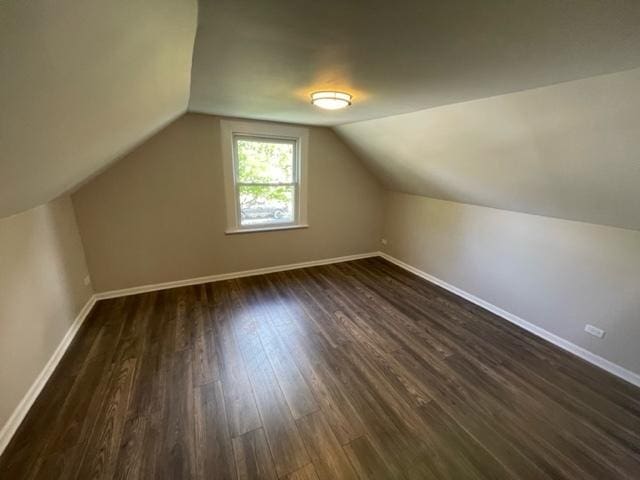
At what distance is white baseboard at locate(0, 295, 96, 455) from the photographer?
1.54 m

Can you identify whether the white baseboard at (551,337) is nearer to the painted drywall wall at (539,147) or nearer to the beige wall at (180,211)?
the painted drywall wall at (539,147)

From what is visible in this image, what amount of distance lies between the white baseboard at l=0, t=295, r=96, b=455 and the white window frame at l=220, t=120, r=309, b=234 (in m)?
1.76

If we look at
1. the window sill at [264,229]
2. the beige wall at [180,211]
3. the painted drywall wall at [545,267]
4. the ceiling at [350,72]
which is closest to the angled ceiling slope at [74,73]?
the ceiling at [350,72]

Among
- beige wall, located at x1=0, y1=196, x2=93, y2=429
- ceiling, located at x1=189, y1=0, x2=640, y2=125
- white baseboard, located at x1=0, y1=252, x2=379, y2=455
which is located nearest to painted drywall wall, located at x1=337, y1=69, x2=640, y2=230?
ceiling, located at x1=189, y1=0, x2=640, y2=125

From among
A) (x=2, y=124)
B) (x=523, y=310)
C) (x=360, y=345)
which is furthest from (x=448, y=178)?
(x=2, y=124)

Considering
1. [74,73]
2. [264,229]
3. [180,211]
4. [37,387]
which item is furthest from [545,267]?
[37,387]

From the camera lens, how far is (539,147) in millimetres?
1859

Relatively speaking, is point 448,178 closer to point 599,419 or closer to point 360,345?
point 360,345

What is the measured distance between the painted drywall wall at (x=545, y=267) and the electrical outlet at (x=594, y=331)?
0.10 feet

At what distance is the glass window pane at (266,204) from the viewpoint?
142 inches

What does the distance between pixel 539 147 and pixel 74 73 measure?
2.47 m

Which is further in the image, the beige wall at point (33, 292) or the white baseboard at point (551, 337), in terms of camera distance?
the white baseboard at point (551, 337)

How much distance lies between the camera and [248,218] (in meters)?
3.70

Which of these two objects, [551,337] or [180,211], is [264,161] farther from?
[551,337]
